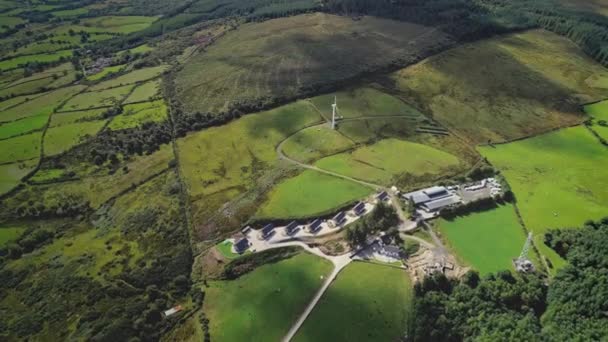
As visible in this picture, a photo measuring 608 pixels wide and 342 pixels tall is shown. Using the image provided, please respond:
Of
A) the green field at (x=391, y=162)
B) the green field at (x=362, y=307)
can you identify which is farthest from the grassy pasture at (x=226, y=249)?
the green field at (x=391, y=162)

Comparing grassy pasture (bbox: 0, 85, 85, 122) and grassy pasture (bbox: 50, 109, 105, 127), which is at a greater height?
grassy pasture (bbox: 0, 85, 85, 122)

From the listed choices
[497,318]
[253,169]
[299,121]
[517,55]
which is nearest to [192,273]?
[253,169]

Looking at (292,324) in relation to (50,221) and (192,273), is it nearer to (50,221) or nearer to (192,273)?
(192,273)

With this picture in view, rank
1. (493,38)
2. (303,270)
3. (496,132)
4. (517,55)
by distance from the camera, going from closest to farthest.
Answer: (303,270) → (496,132) → (517,55) → (493,38)

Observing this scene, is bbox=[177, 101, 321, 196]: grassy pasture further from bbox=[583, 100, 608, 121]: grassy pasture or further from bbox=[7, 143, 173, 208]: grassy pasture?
bbox=[583, 100, 608, 121]: grassy pasture

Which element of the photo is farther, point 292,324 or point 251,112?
point 251,112

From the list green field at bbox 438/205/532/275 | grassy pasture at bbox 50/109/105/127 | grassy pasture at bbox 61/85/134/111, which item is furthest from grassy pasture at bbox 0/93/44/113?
green field at bbox 438/205/532/275

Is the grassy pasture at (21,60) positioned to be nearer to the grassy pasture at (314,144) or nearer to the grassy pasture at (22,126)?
the grassy pasture at (22,126)
